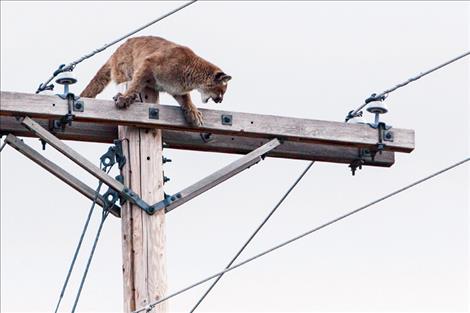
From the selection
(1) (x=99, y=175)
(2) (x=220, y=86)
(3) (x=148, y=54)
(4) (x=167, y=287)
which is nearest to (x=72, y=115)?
(1) (x=99, y=175)

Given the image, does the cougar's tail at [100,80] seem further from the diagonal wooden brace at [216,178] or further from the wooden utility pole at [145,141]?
the diagonal wooden brace at [216,178]

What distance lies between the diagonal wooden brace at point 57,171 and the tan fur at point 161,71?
116cm

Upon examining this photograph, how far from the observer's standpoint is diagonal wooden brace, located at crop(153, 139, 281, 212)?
32.6ft

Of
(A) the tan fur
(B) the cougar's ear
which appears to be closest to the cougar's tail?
(A) the tan fur

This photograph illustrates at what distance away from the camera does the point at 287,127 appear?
34.5 ft

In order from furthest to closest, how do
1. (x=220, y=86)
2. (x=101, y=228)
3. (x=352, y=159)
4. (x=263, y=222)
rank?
(x=220, y=86), (x=352, y=159), (x=263, y=222), (x=101, y=228)

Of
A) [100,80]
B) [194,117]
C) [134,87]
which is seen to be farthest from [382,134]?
[100,80]

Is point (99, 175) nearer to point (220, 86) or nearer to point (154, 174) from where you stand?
point (154, 174)

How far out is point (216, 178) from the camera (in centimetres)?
1018

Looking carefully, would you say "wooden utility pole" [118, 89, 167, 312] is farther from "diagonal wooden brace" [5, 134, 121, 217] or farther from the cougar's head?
the cougar's head

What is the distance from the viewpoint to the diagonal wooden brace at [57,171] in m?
9.73

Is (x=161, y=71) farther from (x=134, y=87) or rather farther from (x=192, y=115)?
(x=192, y=115)

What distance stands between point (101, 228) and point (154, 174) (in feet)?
1.88

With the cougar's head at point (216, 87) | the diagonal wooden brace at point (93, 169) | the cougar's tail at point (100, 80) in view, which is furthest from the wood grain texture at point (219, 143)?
the cougar's head at point (216, 87)
